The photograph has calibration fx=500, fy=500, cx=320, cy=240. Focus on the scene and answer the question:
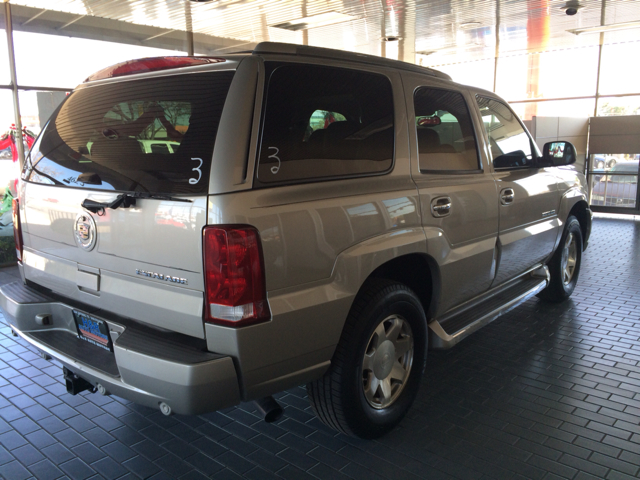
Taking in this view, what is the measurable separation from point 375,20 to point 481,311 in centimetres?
787

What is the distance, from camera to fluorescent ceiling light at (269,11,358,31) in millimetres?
9289

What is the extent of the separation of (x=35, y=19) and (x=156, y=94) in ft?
24.1

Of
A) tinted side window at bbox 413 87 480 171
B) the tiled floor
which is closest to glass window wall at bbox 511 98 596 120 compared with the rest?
tinted side window at bbox 413 87 480 171

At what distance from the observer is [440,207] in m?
2.75

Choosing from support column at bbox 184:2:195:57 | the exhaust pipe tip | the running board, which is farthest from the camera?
support column at bbox 184:2:195:57

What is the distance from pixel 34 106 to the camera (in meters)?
7.87

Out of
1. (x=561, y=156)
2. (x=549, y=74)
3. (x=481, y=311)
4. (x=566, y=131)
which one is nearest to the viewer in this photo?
(x=481, y=311)

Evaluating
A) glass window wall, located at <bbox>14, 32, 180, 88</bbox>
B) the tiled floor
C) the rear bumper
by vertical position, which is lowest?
the tiled floor

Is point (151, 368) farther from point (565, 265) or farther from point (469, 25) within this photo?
point (469, 25)

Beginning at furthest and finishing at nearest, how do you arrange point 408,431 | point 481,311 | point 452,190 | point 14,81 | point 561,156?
point 14,81, point 561,156, point 481,311, point 452,190, point 408,431

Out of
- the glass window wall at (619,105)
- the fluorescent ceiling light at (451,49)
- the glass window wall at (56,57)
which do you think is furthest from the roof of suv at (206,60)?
the glass window wall at (619,105)

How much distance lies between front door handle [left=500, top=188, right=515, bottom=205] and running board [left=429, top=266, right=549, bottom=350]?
2.14 feet

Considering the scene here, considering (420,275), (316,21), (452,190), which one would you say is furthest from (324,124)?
(316,21)

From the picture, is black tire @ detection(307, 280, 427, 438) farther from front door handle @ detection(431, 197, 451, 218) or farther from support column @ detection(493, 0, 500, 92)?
support column @ detection(493, 0, 500, 92)
